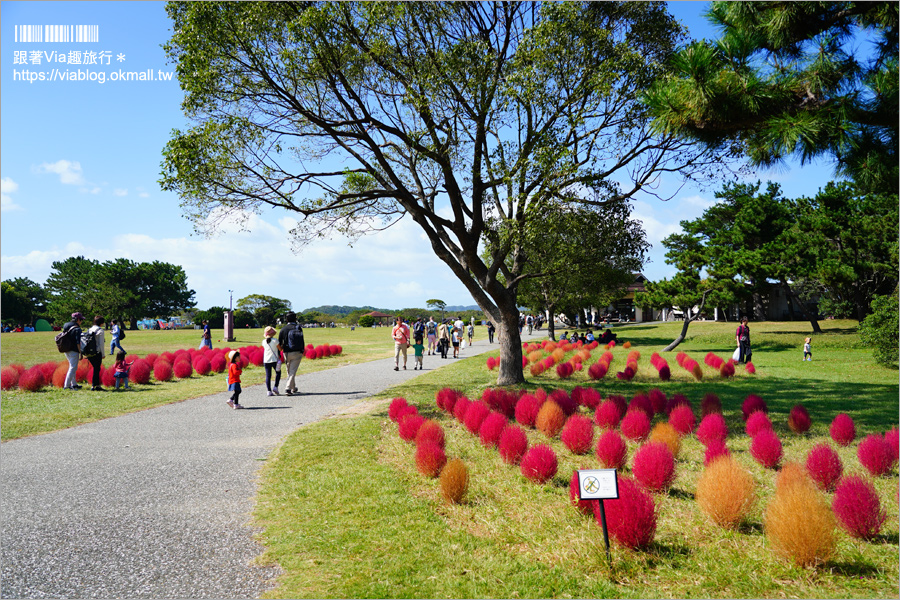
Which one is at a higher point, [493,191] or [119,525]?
[493,191]

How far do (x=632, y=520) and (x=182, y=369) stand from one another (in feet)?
52.7

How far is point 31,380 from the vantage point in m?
13.0

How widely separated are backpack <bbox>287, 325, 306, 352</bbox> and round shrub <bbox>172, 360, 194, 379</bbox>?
6.03m

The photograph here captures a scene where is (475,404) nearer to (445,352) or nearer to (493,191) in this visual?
(493,191)

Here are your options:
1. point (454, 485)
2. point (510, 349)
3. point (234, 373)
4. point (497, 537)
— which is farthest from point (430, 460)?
point (510, 349)

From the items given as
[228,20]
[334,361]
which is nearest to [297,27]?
[228,20]

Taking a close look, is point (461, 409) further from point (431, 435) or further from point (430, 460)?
point (430, 460)

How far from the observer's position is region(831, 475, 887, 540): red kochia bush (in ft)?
13.4

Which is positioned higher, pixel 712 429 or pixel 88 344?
pixel 88 344

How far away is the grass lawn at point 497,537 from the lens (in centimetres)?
352

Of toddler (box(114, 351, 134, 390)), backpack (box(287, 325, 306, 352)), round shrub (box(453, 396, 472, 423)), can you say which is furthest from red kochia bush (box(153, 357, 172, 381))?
round shrub (box(453, 396, 472, 423))

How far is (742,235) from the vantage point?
3228 cm

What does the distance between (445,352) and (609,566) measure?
68.4 feet

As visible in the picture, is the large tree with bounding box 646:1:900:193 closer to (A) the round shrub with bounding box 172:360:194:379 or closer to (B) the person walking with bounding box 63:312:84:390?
(B) the person walking with bounding box 63:312:84:390
